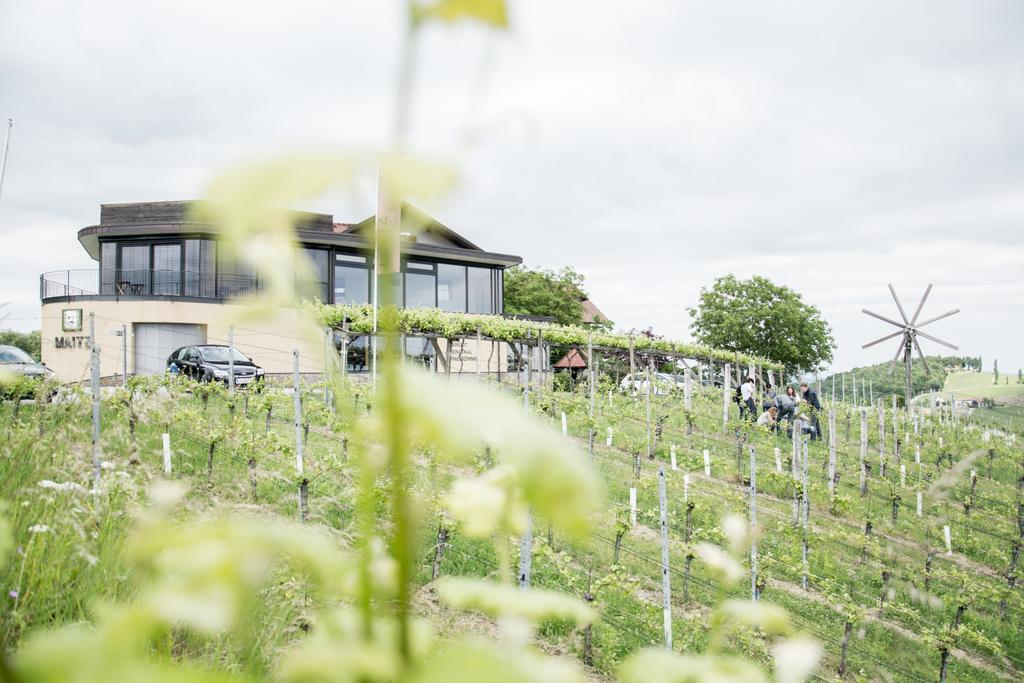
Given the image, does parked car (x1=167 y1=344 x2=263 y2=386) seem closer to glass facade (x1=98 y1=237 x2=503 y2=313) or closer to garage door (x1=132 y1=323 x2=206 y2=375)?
garage door (x1=132 y1=323 x2=206 y2=375)

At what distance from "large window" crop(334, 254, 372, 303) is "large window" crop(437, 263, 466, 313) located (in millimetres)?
3019

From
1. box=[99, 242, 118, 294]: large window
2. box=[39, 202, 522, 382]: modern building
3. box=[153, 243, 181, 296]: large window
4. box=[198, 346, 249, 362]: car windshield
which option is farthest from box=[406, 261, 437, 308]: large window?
box=[99, 242, 118, 294]: large window

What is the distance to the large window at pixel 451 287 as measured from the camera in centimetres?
2611

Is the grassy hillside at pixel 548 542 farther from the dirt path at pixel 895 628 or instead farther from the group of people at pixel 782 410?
the group of people at pixel 782 410

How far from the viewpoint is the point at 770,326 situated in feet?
134

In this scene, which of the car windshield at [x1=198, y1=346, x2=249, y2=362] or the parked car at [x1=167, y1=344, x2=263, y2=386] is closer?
the parked car at [x1=167, y1=344, x2=263, y2=386]

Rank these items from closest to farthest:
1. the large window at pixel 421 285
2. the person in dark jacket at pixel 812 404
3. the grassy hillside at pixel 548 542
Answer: the grassy hillside at pixel 548 542 < the person in dark jacket at pixel 812 404 < the large window at pixel 421 285

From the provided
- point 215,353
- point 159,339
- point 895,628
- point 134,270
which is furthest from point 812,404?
point 134,270

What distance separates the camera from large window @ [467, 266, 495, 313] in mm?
27141

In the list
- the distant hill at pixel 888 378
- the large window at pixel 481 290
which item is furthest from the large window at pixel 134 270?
the distant hill at pixel 888 378

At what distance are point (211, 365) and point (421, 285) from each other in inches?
405

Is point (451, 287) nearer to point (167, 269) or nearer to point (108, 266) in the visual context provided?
point (167, 269)

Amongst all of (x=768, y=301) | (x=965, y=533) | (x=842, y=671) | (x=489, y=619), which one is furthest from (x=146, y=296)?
(x=768, y=301)

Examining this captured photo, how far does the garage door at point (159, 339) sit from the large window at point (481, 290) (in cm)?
1027
